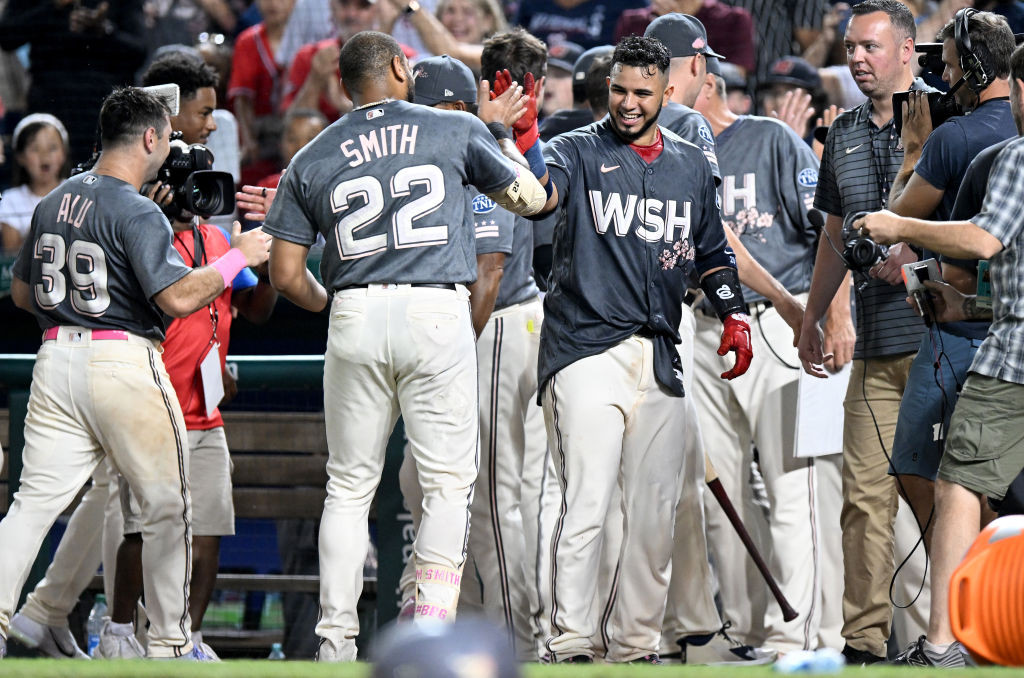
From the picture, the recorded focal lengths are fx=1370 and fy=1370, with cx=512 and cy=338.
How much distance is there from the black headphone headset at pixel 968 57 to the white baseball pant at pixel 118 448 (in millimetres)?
2960

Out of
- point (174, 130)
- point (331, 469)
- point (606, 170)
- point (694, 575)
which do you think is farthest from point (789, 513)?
point (174, 130)

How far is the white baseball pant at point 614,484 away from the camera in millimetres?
4691

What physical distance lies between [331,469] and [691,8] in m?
4.70

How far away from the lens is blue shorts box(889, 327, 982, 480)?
177 inches

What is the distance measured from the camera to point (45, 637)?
5.58m

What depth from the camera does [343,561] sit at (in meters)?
4.44

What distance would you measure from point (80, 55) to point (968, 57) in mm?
6242

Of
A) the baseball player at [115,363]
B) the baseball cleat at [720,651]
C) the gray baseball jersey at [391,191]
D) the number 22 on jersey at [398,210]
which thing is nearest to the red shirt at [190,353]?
the baseball player at [115,363]

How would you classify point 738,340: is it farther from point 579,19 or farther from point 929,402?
point 579,19

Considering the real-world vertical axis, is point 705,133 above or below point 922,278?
above

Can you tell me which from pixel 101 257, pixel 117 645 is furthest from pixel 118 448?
pixel 117 645

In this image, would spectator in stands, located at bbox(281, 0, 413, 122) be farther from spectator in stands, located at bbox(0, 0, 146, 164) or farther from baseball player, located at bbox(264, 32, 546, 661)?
baseball player, located at bbox(264, 32, 546, 661)

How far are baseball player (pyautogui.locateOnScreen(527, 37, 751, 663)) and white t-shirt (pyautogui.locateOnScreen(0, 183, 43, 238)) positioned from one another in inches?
175

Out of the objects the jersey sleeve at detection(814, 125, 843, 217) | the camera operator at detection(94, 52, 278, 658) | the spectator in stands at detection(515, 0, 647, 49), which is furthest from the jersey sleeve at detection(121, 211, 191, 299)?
the spectator in stands at detection(515, 0, 647, 49)
